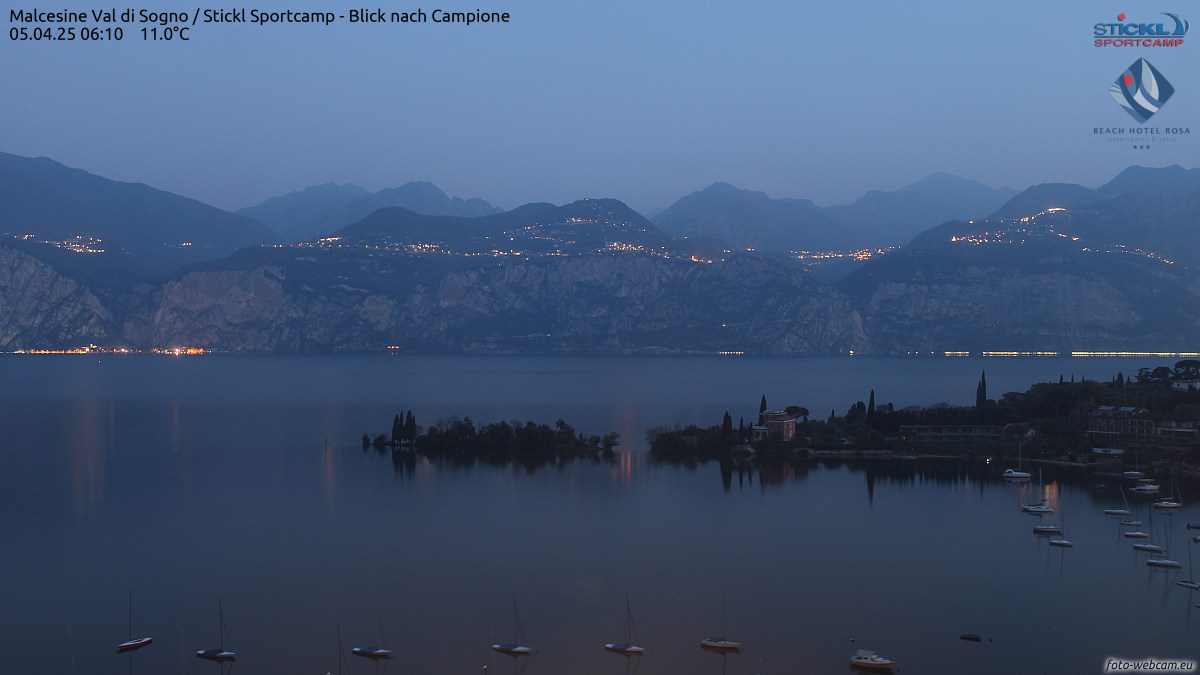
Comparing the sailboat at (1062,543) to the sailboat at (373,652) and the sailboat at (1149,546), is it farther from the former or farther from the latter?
the sailboat at (373,652)

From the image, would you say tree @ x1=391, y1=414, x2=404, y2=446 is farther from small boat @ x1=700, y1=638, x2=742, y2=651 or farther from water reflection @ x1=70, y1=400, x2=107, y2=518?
small boat @ x1=700, y1=638, x2=742, y2=651

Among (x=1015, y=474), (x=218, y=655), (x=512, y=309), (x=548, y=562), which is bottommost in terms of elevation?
(x=218, y=655)

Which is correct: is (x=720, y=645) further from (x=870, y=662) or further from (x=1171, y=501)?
(x=1171, y=501)

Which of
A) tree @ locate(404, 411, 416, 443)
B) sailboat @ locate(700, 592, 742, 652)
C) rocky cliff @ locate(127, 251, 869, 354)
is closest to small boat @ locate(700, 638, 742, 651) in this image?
sailboat @ locate(700, 592, 742, 652)

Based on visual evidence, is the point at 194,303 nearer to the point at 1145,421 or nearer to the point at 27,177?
the point at 27,177

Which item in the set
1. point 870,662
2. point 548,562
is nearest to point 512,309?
point 548,562
